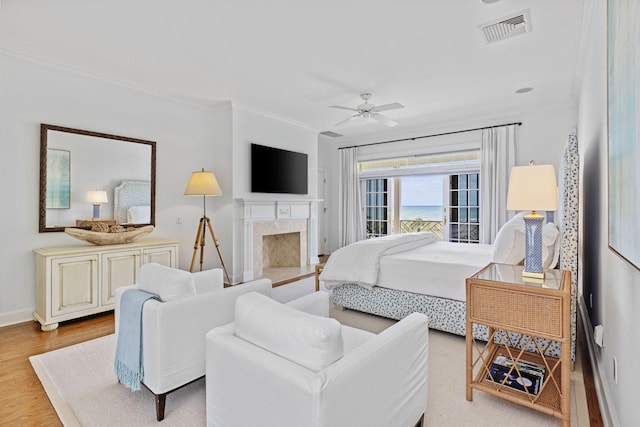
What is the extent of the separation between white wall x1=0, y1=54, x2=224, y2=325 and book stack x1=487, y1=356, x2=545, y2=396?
4080mm

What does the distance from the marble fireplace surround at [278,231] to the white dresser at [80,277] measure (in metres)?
1.56

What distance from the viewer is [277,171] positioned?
556cm

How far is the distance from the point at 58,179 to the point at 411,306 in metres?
3.86

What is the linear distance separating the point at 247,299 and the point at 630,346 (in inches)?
64.4

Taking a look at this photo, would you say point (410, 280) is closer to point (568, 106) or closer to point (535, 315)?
point (535, 315)

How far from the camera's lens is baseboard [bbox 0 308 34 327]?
3217 millimetres

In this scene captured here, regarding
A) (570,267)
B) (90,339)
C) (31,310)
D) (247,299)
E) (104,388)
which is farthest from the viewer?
(31,310)

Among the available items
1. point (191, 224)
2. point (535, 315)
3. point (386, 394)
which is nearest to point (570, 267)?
point (535, 315)

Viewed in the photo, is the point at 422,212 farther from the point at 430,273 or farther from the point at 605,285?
the point at 605,285

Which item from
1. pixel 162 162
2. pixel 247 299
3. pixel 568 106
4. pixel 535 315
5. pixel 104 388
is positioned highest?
pixel 568 106

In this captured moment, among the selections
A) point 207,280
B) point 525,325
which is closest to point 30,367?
point 207,280

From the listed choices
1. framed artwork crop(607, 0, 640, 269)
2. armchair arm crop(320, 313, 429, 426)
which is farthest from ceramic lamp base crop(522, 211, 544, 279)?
armchair arm crop(320, 313, 429, 426)

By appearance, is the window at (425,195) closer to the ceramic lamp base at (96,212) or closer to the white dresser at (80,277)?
the white dresser at (80,277)

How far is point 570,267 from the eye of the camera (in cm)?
230
